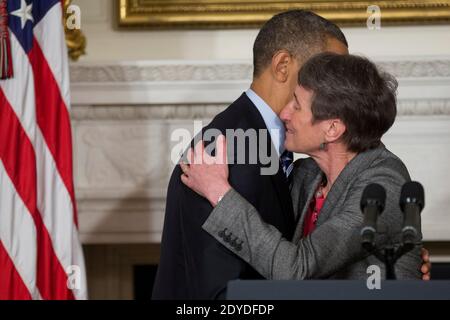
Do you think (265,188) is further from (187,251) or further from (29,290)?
(29,290)

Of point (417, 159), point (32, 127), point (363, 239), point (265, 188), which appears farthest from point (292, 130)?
point (417, 159)

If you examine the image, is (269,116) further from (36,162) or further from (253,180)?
(36,162)

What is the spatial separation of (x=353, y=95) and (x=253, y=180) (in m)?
0.35

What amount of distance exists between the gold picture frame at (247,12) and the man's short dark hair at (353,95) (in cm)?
207

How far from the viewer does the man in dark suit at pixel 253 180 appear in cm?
254

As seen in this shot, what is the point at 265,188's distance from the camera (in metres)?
2.64

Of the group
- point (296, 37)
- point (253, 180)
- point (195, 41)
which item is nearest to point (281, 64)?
point (296, 37)

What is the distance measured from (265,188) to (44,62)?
153cm

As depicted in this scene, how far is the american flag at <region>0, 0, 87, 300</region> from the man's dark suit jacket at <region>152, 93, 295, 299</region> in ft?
3.83

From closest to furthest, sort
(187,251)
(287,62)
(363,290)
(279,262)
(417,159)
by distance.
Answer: (363,290), (279,262), (187,251), (287,62), (417,159)

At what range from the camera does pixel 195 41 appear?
4.70 meters

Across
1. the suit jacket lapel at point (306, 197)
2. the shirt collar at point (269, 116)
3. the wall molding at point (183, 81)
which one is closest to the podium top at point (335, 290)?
the suit jacket lapel at point (306, 197)

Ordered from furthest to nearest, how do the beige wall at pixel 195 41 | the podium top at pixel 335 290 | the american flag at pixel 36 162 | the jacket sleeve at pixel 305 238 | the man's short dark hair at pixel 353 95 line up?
1. the beige wall at pixel 195 41
2. the american flag at pixel 36 162
3. the man's short dark hair at pixel 353 95
4. the jacket sleeve at pixel 305 238
5. the podium top at pixel 335 290

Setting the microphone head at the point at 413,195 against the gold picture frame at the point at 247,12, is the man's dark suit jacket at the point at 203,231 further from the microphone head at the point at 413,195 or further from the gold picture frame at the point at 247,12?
the gold picture frame at the point at 247,12
